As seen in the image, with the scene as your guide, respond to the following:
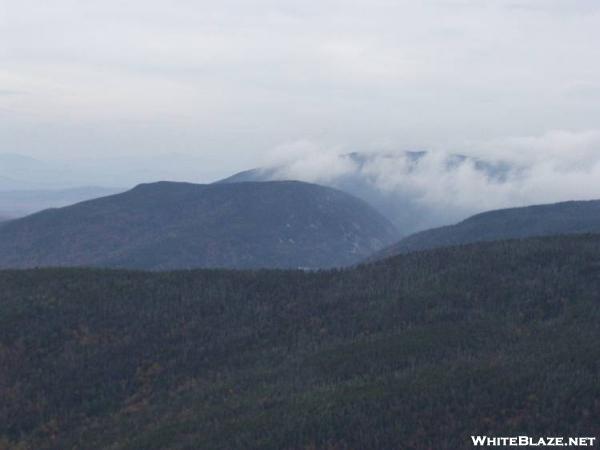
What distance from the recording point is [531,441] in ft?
46.9

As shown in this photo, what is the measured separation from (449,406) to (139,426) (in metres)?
8.91

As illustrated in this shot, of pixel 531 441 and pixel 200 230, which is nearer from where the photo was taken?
Result: pixel 531 441

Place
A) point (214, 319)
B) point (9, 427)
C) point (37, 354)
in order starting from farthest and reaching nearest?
point (214, 319)
point (37, 354)
point (9, 427)

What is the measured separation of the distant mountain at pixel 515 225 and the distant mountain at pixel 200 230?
26921 millimetres

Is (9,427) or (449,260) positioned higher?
(449,260)

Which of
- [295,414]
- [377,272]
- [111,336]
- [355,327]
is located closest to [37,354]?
[111,336]

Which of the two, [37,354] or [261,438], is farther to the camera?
[37,354]

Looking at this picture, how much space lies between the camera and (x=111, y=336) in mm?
29094

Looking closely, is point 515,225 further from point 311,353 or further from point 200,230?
point 311,353

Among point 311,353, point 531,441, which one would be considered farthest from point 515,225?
point 531,441

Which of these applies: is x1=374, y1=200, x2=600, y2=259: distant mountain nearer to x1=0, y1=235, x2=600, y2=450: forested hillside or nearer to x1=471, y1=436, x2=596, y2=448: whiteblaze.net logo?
x1=0, y1=235, x2=600, y2=450: forested hillside

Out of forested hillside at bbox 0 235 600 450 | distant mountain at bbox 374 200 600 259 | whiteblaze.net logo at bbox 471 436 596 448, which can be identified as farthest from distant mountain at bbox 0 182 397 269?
whiteblaze.net logo at bbox 471 436 596 448

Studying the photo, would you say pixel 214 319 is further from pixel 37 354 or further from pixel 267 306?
pixel 37 354

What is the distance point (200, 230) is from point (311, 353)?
4102 inches
